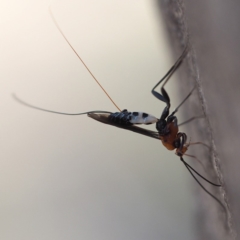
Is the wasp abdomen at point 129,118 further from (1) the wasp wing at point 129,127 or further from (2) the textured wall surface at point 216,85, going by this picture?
(2) the textured wall surface at point 216,85

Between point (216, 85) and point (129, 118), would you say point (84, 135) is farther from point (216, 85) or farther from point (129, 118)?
point (216, 85)

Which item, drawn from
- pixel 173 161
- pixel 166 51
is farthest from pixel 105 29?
pixel 173 161

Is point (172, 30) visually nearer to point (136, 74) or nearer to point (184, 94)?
point (184, 94)

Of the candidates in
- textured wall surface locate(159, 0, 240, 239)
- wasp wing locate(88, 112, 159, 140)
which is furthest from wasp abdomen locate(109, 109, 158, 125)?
textured wall surface locate(159, 0, 240, 239)

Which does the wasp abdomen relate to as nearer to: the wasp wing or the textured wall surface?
the wasp wing

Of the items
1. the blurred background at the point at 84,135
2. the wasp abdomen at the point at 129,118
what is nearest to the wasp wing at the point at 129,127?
the wasp abdomen at the point at 129,118
